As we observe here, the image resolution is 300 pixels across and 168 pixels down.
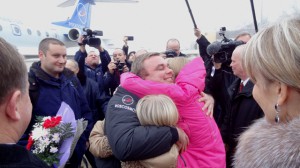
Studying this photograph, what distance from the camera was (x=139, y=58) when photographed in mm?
2396

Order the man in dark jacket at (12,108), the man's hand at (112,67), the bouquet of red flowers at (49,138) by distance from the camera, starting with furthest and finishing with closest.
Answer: the man's hand at (112,67) → the bouquet of red flowers at (49,138) → the man in dark jacket at (12,108)

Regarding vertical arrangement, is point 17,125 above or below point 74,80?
above

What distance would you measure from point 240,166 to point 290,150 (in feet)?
0.81

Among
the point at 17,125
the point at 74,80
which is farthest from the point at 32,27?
the point at 17,125

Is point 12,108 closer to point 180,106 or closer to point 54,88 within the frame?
point 180,106

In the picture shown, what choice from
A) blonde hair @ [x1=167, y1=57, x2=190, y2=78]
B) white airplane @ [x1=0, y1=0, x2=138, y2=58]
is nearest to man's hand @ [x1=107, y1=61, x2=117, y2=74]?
blonde hair @ [x1=167, y1=57, x2=190, y2=78]

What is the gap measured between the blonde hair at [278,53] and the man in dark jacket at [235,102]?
50.4 inches

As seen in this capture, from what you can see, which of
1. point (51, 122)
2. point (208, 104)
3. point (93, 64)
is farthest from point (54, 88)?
point (93, 64)

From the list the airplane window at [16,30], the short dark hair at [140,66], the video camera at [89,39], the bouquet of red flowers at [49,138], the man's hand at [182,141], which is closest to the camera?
the man's hand at [182,141]

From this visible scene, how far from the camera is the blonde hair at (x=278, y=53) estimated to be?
107 cm

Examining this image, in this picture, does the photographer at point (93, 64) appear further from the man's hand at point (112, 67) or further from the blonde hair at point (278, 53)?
the blonde hair at point (278, 53)

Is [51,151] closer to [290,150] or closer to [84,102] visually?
[84,102]

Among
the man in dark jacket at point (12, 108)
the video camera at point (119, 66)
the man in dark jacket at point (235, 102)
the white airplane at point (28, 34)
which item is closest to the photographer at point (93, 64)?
the video camera at point (119, 66)

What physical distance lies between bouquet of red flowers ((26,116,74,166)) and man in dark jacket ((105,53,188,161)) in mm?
532
